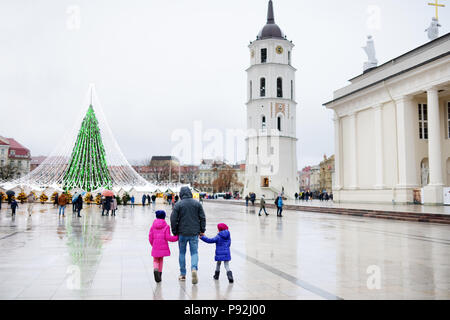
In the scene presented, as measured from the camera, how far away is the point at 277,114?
2466 inches

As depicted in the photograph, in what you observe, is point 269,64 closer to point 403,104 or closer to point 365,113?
point 365,113

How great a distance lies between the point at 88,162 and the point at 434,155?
29.6 m

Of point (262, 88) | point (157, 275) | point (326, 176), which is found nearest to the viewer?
point (157, 275)

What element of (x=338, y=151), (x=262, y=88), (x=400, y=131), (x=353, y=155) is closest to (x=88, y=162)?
(x=338, y=151)

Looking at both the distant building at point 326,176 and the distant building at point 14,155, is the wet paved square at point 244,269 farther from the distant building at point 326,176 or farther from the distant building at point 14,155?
the distant building at point 326,176

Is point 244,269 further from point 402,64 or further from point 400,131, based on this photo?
point 402,64

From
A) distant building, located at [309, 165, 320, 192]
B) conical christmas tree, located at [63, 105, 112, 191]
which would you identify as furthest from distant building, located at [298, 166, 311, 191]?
conical christmas tree, located at [63, 105, 112, 191]

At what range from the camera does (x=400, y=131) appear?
32688 millimetres

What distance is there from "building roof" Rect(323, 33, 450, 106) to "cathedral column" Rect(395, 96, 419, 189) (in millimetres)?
2850

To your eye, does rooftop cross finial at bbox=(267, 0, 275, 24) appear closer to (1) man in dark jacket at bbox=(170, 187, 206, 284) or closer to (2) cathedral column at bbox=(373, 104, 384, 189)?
(2) cathedral column at bbox=(373, 104, 384, 189)

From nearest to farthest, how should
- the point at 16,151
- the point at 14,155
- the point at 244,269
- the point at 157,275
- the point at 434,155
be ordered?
1. the point at 157,275
2. the point at 244,269
3. the point at 434,155
4. the point at 14,155
5. the point at 16,151

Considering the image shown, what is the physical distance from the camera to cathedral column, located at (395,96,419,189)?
105ft
